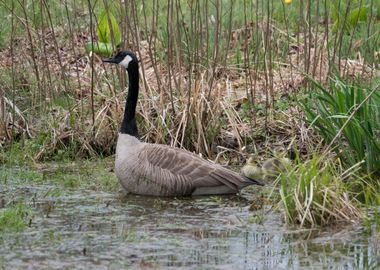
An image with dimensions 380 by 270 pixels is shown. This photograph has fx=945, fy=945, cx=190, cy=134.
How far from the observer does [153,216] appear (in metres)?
8.12

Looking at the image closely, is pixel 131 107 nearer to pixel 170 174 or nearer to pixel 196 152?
pixel 170 174

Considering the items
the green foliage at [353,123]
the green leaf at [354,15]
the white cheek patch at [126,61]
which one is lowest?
the green foliage at [353,123]

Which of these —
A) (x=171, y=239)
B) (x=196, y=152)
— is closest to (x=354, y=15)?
(x=196, y=152)

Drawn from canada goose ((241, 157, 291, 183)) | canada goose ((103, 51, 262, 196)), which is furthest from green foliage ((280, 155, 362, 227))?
canada goose ((241, 157, 291, 183))

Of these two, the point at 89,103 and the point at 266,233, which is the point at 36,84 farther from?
the point at 266,233

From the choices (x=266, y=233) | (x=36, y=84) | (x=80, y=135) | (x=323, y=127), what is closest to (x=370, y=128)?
(x=323, y=127)

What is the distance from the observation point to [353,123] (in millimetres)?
8625

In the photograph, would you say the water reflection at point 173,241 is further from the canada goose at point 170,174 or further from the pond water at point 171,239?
the canada goose at point 170,174

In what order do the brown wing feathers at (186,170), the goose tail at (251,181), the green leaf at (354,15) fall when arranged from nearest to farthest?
the goose tail at (251,181), the brown wing feathers at (186,170), the green leaf at (354,15)

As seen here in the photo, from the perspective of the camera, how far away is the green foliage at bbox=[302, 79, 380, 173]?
8641 millimetres

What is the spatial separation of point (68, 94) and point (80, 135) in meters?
0.86

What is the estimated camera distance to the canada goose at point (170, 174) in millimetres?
8977

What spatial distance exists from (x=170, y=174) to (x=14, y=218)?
6.29 ft

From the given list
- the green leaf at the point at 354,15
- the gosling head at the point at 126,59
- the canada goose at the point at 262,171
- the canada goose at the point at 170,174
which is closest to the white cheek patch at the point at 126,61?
the gosling head at the point at 126,59
